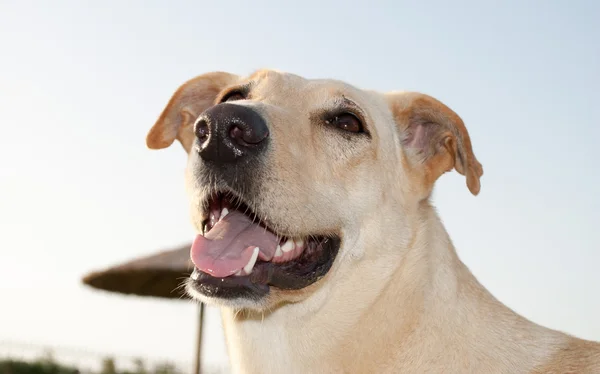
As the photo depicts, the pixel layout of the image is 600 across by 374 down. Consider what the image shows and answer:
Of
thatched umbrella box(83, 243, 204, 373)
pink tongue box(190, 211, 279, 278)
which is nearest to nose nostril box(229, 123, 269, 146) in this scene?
pink tongue box(190, 211, 279, 278)

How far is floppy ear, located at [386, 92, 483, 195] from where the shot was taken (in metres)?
3.64

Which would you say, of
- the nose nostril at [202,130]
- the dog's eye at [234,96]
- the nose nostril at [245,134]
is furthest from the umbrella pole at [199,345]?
the nose nostril at [245,134]

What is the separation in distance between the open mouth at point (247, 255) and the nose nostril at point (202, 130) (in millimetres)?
296

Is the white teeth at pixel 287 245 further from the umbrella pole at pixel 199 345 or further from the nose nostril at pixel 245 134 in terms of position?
the umbrella pole at pixel 199 345

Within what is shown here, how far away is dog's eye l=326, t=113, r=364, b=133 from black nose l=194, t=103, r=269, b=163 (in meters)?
0.74

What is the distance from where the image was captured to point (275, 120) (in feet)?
10.9

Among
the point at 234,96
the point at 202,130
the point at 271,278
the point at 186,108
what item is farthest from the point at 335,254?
the point at 186,108

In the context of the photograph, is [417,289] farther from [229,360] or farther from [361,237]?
[229,360]

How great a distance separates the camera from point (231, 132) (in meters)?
3.09

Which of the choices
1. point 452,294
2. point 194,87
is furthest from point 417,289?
point 194,87

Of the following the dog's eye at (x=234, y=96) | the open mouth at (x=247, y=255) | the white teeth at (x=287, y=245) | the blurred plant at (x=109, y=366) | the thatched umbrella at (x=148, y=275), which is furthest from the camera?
the blurred plant at (x=109, y=366)

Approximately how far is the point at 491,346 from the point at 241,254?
1292mm

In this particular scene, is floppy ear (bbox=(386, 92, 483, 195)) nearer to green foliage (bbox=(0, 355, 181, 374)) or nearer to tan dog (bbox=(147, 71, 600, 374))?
tan dog (bbox=(147, 71, 600, 374))

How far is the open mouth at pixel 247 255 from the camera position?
10.5 feet
